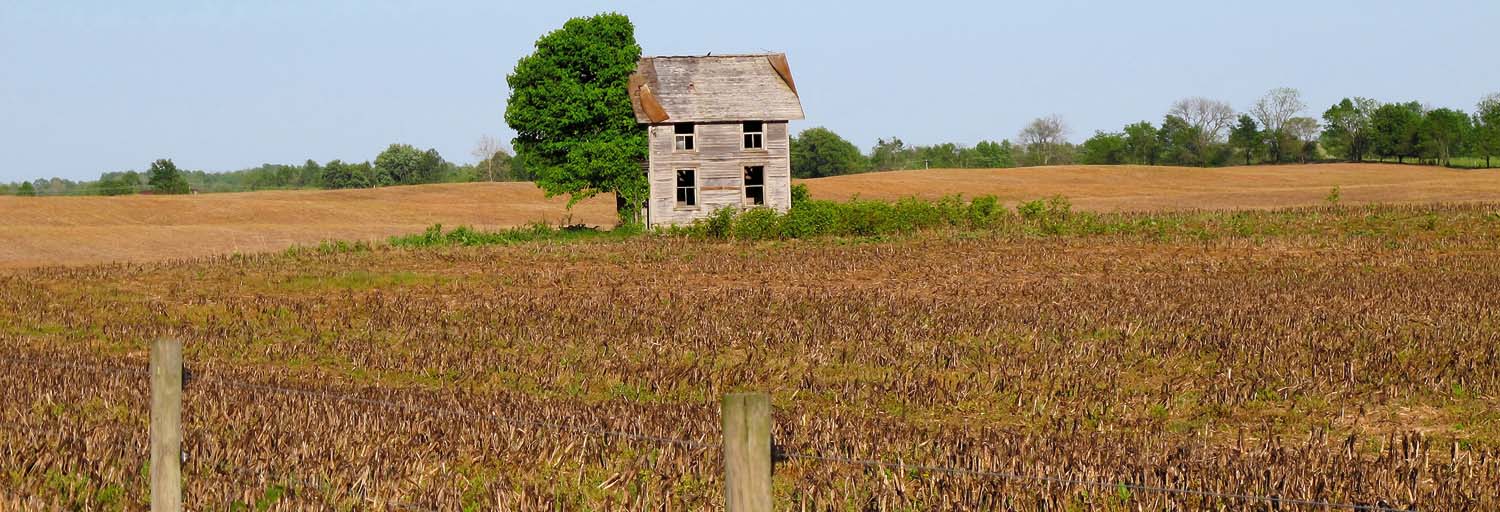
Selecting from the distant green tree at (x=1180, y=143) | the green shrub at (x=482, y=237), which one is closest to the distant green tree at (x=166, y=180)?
the green shrub at (x=482, y=237)

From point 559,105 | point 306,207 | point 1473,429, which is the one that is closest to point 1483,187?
point 559,105

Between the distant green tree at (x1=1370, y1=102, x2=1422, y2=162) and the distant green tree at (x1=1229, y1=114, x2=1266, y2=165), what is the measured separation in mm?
9059

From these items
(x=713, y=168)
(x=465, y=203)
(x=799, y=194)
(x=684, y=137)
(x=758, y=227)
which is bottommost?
(x=758, y=227)

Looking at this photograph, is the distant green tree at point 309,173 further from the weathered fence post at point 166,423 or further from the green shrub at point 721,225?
the weathered fence post at point 166,423

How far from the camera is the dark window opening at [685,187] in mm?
44125

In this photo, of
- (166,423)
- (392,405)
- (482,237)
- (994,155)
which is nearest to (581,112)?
(482,237)

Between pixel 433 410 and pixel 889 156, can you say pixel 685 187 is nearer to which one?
pixel 433 410

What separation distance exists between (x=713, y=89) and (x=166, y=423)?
38397 mm

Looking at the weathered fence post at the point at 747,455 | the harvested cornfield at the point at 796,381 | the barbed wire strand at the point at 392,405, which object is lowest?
the harvested cornfield at the point at 796,381

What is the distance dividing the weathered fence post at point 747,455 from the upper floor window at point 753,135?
39987mm

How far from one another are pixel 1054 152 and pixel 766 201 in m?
134

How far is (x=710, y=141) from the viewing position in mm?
43938

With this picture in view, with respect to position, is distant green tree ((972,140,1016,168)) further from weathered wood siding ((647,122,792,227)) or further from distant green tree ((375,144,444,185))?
weathered wood siding ((647,122,792,227))

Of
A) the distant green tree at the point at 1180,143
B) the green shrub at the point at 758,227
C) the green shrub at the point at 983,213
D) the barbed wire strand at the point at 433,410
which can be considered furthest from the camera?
the distant green tree at the point at 1180,143
